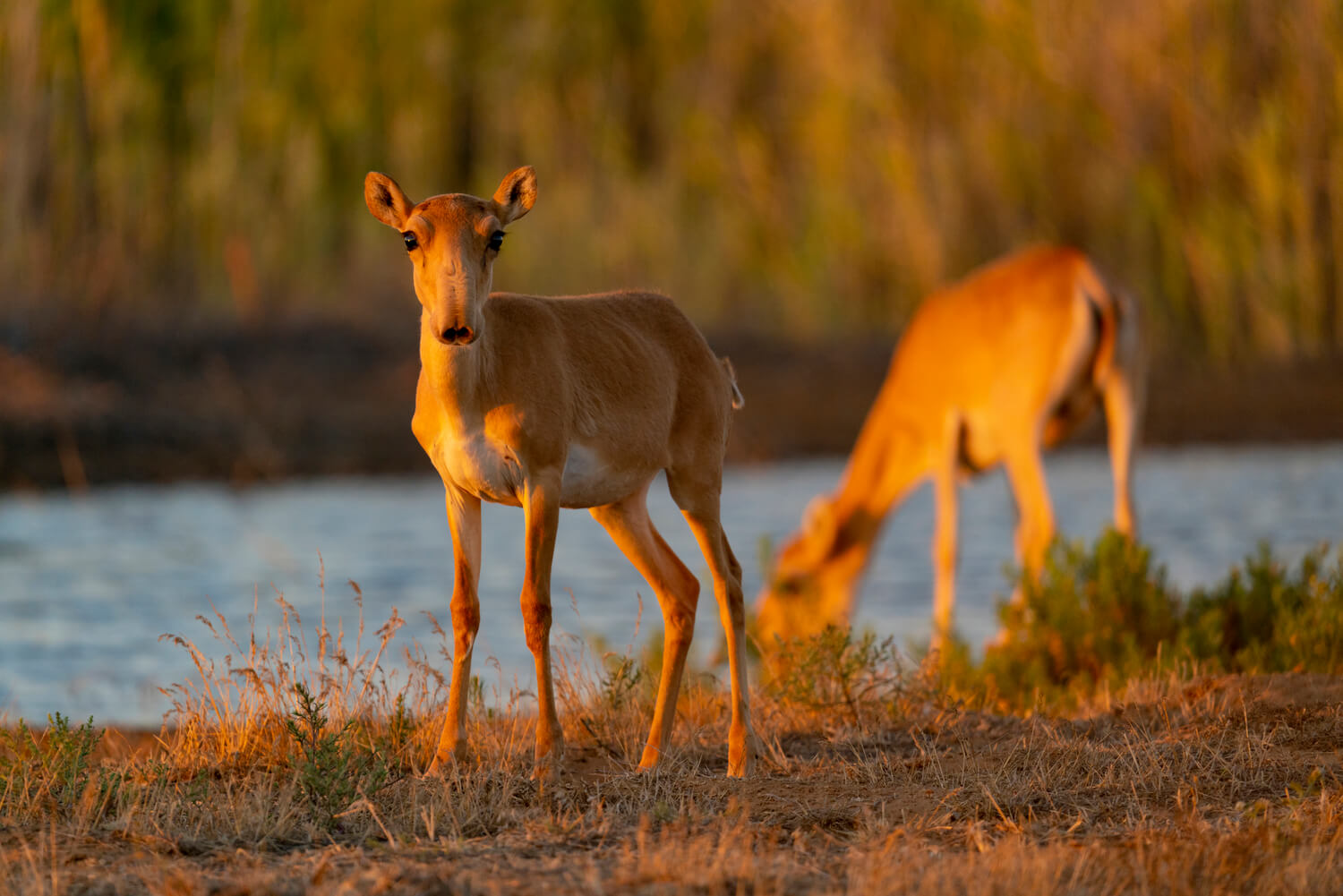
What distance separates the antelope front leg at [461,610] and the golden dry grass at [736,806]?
0.13 m

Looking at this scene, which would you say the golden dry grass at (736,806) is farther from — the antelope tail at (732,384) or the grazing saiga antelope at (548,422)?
the antelope tail at (732,384)

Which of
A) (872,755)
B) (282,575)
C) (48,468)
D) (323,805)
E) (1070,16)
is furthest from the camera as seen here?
(1070,16)

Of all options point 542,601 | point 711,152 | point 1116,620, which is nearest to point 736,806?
point 542,601

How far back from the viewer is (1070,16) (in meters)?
20.6

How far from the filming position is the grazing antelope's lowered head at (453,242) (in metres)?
5.54

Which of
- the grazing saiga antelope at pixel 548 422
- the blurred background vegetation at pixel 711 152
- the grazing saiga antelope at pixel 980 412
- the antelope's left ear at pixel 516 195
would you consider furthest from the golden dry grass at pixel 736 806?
the blurred background vegetation at pixel 711 152

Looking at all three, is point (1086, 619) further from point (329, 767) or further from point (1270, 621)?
point (329, 767)

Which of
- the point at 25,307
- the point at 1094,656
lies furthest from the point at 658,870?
the point at 25,307

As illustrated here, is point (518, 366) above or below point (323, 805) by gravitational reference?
above

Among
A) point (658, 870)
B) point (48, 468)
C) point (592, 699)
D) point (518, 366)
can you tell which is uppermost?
point (48, 468)

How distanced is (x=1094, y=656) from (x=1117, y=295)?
389 cm

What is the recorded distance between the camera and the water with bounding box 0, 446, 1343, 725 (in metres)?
12.0

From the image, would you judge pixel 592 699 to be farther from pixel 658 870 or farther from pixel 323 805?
pixel 658 870

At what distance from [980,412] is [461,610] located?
25.8ft
